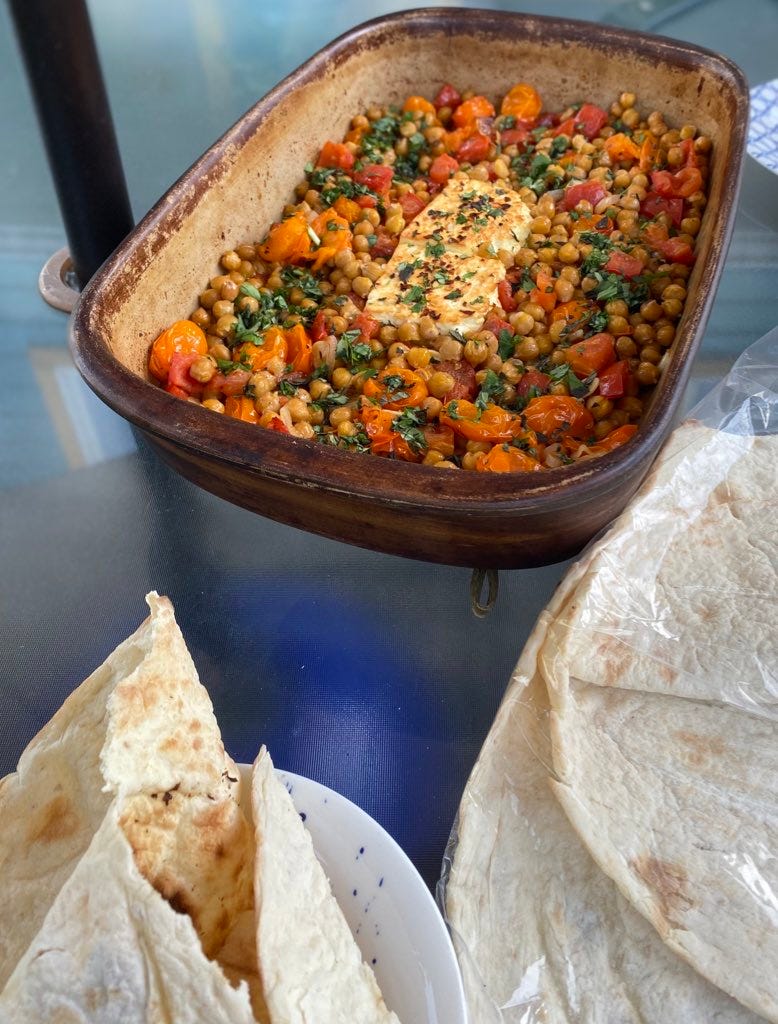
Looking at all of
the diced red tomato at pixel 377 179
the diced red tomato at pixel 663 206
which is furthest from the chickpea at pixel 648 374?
the diced red tomato at pixel 377 179

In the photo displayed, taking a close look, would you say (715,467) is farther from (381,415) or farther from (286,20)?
(286,20)

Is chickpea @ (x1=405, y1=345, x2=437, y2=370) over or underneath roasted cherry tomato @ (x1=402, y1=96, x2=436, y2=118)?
underneath

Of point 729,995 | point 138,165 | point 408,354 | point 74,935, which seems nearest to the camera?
point 74,935

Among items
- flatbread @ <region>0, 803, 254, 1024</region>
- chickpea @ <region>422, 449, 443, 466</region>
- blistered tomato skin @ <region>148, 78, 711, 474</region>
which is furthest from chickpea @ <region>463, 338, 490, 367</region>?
flatbread @ <region>0, 803, 254, 1024</region>

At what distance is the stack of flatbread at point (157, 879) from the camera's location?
1.00 m

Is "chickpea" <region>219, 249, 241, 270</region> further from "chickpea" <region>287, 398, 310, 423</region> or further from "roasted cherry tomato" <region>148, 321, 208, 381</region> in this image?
"chickpea" <region>287, 398, 310, 423</region>

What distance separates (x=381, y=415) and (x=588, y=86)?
1432 mm

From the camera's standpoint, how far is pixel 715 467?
1802mm

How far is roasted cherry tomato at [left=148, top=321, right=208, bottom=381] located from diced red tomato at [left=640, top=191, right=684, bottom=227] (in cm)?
123

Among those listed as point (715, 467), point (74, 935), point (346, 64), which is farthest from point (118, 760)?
point (346, 64)

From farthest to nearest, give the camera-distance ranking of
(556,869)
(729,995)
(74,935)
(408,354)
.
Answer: (408,354), (556,869), (729,995), (74,935)

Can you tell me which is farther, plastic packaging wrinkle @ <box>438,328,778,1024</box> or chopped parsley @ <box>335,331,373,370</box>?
chopped parsley @ <box>335,331,373,370</box>

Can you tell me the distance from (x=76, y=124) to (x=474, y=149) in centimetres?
110

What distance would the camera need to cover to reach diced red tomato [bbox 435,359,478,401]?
6.87 feet
